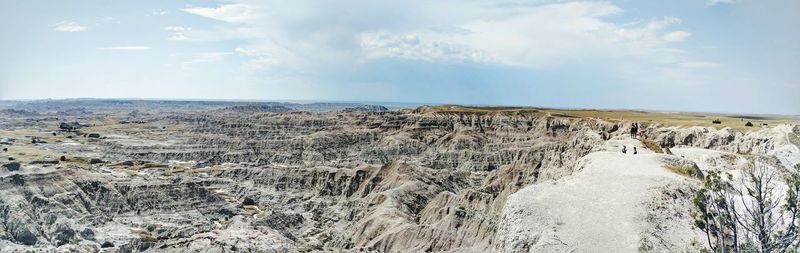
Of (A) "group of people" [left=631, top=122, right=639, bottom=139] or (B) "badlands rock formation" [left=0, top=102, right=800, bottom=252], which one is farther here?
(A) "group of people" [left=631, top=122, right=639, bottom=139]

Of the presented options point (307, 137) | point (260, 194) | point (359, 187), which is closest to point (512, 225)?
point (359, 187)

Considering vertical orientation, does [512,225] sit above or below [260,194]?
above

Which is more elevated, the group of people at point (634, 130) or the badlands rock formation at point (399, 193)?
the group of people at point (634, 130)

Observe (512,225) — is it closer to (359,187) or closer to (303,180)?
(359,187)

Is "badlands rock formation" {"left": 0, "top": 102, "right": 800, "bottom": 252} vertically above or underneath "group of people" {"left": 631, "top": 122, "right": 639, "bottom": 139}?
underneath

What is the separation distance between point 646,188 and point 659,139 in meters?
56.2

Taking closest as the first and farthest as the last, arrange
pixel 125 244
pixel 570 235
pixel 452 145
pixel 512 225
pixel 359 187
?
pixel 570 235 → pixel 512 225 → pixel 125 244 → pixel 359 187 → pixel 452 145

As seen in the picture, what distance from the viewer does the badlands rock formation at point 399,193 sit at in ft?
89.5

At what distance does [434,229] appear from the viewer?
51.4 meters

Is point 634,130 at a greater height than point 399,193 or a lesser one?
greater

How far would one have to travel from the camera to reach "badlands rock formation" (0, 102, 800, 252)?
89.5 feet

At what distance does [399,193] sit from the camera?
6450cm

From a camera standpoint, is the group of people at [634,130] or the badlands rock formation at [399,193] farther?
the group of people at [634,130]

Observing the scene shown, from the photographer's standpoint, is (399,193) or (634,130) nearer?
(399,193)
